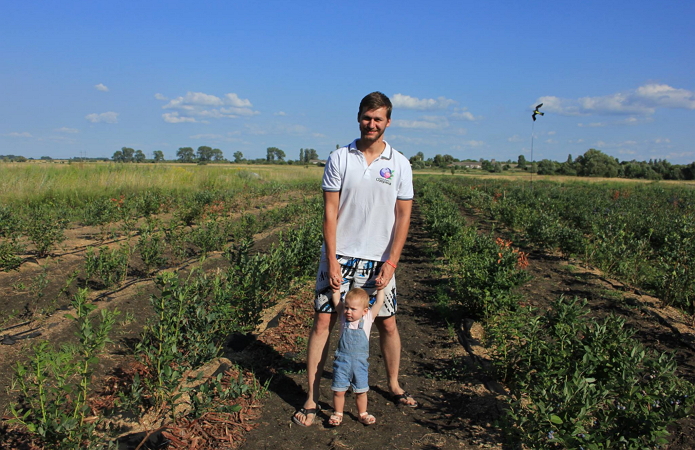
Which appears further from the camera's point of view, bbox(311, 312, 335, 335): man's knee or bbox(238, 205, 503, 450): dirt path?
bbox(311, 312, 335, 335): man's knee

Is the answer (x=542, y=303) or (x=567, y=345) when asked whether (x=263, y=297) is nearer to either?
(x=567, y=345)

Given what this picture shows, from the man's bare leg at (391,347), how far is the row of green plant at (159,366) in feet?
3.06

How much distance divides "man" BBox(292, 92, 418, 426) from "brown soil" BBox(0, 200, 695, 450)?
0.94 ft

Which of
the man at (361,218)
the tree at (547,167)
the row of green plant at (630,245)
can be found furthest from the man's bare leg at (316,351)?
the tree at (547,167)

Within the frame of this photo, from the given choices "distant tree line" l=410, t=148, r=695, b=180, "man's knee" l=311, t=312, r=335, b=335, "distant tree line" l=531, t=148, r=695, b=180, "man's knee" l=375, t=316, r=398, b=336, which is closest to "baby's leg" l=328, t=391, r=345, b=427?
"man's knee" l=311, t=312, r=335, b=335

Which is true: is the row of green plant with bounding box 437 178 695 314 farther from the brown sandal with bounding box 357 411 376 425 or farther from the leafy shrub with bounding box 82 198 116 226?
the leafy shrub with bounding box 82 198 116 226

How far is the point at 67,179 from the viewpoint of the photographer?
1463cm

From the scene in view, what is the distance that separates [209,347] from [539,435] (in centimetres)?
205

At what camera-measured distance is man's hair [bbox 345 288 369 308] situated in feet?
9.37

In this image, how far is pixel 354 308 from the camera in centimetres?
286

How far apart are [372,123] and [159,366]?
191cm

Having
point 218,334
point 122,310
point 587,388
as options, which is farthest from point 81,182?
point 587,388

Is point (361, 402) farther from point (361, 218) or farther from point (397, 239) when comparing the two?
point (361, 218)

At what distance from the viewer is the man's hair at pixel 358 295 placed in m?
2.86
